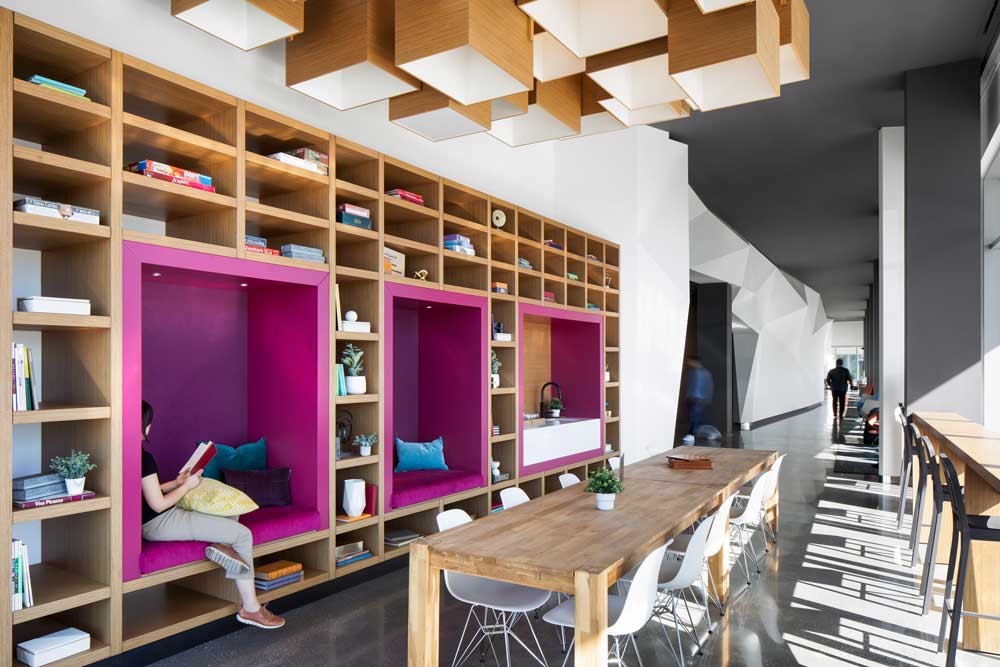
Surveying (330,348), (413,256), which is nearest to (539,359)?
(413,256)

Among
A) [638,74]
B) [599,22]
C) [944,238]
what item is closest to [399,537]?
[638,74]

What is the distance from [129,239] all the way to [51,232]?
13.4 inches

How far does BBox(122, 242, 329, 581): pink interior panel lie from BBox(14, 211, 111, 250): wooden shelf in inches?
19.6

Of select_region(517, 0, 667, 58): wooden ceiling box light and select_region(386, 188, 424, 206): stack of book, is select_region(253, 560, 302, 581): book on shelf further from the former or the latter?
select_region(517, 0, 667, 58): wooden ceiling box light

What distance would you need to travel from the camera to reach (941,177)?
8328 millimetres

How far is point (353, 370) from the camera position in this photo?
5.00 m

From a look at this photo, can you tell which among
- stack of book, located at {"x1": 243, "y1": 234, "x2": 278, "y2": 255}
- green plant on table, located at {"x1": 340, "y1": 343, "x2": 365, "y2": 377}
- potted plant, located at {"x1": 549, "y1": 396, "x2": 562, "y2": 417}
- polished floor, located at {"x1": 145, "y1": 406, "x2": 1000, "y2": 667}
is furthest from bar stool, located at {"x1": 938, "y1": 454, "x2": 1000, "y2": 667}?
potted plant, located at {"x1": 549, "y1": 396, "x2": 562, "y2": 417}

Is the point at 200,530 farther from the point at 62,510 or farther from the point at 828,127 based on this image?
the point at 828,127

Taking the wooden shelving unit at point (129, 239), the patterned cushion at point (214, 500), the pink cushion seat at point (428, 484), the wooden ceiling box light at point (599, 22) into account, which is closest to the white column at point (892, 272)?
the pink cushion seat at point (428, 484)

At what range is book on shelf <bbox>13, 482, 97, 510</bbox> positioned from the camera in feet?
10.5

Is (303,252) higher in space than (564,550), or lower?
higher

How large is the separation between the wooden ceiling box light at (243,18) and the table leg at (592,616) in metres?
3.12

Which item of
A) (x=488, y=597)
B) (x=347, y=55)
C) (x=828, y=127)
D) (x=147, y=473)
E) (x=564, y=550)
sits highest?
(x=828, y=127)

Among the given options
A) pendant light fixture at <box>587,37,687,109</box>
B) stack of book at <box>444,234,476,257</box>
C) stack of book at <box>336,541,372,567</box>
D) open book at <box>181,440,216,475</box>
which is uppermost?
pendant light fixture at <box>587,37,687,109</box>
